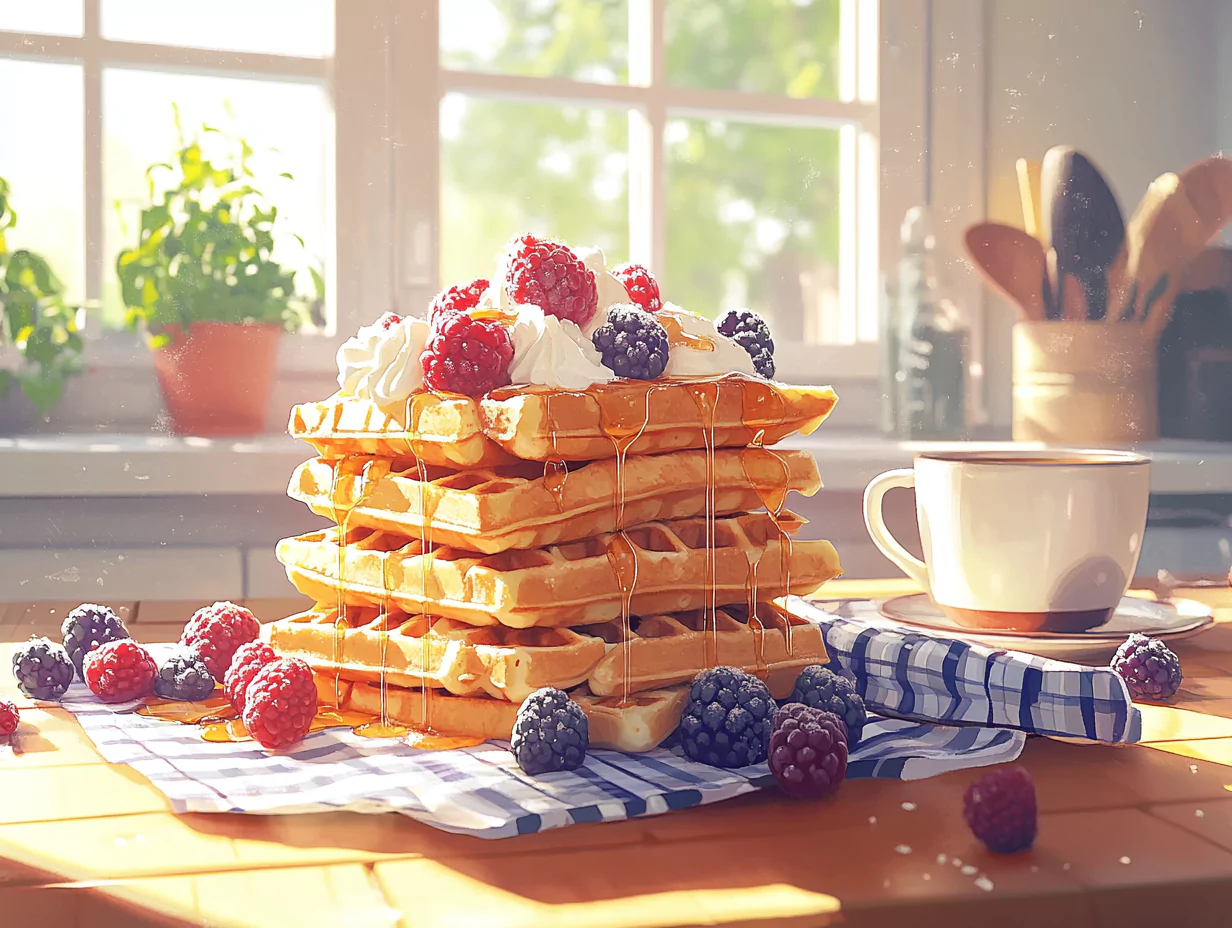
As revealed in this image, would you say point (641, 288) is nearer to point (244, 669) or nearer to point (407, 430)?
point (407, 430)

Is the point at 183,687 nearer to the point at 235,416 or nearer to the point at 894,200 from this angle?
the point at 235,416

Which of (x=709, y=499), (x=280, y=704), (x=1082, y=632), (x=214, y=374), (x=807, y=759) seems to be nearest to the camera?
(x=807, y=759)

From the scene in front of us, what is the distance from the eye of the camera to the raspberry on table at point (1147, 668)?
97cm

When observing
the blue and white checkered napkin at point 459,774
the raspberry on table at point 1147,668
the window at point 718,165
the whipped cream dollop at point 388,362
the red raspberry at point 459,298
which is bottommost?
the blue and white checkered napkin at point 459,774

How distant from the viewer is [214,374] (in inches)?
83.7

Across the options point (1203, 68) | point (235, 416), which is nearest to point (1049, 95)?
point (1203, 68)

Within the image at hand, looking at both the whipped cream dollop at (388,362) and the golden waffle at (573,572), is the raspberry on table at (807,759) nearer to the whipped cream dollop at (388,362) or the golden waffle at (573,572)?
the golden waffle at (573,572)

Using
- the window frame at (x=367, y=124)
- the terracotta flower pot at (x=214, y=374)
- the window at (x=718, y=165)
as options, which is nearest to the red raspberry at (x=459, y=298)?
the terracotta flower pot at (x=214, y=374)

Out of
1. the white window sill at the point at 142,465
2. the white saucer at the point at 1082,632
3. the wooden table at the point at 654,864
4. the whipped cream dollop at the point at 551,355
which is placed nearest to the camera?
the wooden table at the point at 654,864

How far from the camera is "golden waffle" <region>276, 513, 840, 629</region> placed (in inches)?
33.6

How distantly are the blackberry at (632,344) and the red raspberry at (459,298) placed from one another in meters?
0.11

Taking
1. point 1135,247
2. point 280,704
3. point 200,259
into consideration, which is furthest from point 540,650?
point 1135,247

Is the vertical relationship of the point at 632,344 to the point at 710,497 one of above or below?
above

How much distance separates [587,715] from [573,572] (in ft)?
0.30
